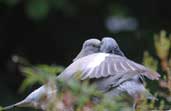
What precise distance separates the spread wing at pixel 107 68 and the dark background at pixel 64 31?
3.35 m

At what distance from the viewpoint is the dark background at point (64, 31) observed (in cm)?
718

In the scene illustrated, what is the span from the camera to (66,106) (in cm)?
222

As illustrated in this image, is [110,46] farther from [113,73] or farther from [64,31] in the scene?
[64,31]

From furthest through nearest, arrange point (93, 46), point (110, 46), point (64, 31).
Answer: point (64, 31) < point (93, 46) < point (110, 46)

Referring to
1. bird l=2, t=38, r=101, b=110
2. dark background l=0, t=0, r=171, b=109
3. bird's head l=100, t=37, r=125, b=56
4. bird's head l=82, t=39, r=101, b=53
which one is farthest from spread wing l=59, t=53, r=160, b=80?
dark background l=0, t=0, r=171, b=109

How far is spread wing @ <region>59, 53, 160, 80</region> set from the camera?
→ 2938 mm

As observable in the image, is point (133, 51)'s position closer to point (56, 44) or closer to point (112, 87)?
point (56, 44)

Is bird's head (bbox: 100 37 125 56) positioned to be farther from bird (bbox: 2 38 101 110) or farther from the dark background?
the dark background

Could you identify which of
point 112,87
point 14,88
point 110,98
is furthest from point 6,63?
point 110,98

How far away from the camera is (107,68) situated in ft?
10.6

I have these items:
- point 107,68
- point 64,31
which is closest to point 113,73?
point 107,68

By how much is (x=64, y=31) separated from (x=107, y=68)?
4472mm

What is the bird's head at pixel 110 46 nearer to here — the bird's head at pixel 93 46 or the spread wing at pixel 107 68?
the bird's head at pixel 93 46

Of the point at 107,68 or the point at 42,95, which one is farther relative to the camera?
the point at 107,68
